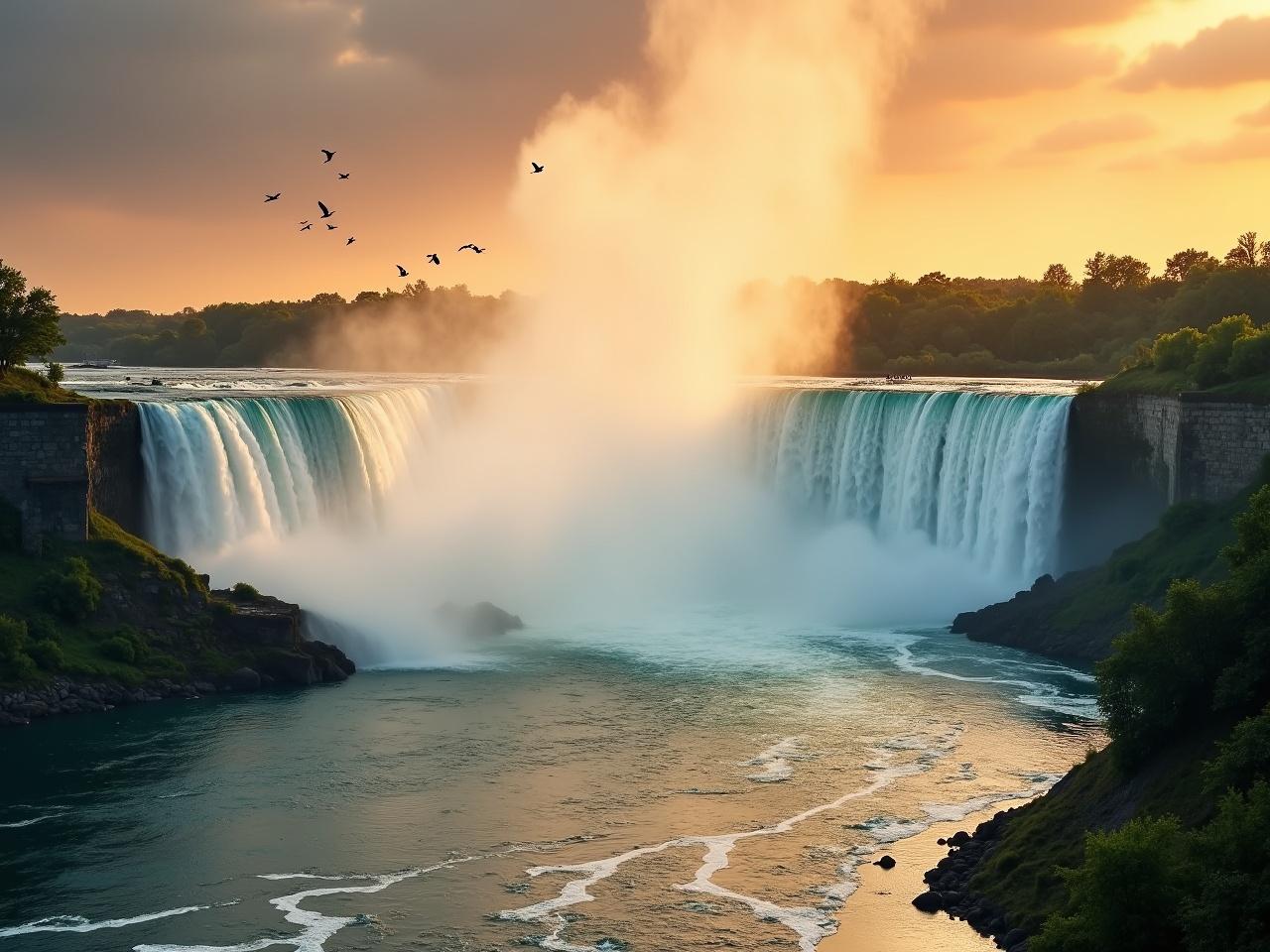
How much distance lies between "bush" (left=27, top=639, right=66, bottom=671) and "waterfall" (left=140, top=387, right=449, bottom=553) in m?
10.2

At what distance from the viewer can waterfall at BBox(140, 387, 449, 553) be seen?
5725 cm

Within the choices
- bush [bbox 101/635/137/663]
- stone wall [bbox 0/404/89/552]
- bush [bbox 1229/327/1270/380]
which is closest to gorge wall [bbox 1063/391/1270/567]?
bush [bbox 1229/327/1270/380]

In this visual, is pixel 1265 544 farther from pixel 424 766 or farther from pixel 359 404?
pixel 359 404

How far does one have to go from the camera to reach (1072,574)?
59250mm

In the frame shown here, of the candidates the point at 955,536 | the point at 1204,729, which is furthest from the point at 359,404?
the point at 1204,729

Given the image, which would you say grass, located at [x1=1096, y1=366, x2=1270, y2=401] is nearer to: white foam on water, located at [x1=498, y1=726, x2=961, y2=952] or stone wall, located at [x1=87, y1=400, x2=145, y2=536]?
white foam on water, located at [x1=498, y1=726, x2=961, y2=952]

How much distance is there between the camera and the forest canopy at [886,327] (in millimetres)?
123125

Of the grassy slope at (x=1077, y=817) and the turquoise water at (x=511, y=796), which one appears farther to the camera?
the turquoise water at (x=511, y=796)

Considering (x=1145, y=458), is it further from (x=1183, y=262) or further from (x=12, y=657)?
(x=1183, y=262)

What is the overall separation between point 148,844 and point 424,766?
7.75 meters

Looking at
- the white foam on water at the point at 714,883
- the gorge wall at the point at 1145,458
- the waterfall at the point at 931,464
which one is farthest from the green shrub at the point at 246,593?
the gorge wall at the point at 1145,458

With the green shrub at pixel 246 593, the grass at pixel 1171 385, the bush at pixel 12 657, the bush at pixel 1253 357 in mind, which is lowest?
the bush at pixel 12 657

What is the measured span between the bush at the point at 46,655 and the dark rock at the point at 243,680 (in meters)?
4.85

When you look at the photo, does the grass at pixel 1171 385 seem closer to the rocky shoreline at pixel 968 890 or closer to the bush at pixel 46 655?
the rocky shoreline at pixel 968 890
